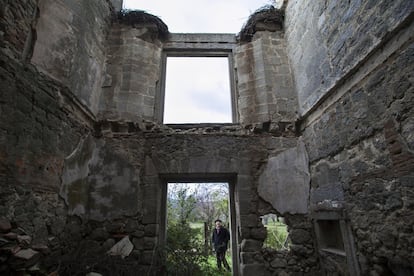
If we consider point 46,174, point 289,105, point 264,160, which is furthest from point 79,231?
point 289,105

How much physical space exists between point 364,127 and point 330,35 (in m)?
1.60

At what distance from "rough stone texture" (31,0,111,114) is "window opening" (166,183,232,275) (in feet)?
10.0

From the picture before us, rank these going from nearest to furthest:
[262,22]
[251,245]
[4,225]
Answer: [4,225] < [251,245] < [262,22]

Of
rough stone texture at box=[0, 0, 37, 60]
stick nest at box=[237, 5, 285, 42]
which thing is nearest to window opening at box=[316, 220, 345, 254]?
stick nest at box=[237, 5, 285, 42]

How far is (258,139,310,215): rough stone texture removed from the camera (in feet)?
13.5

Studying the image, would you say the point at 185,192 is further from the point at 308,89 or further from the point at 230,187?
the point at 308,89

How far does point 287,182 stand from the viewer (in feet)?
13.8

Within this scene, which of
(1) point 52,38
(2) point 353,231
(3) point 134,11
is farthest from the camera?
(3) point 134,11

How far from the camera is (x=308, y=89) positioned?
4199 mm

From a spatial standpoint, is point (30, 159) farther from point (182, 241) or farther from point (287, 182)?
point (287, 182)

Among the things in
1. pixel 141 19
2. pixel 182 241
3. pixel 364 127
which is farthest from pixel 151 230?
pixel 141 19

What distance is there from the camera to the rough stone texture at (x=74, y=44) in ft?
10.7

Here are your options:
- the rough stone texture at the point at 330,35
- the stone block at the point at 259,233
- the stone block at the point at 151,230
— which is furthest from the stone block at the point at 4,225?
the rough stone texture at the point at 330,35

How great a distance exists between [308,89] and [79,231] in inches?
178
